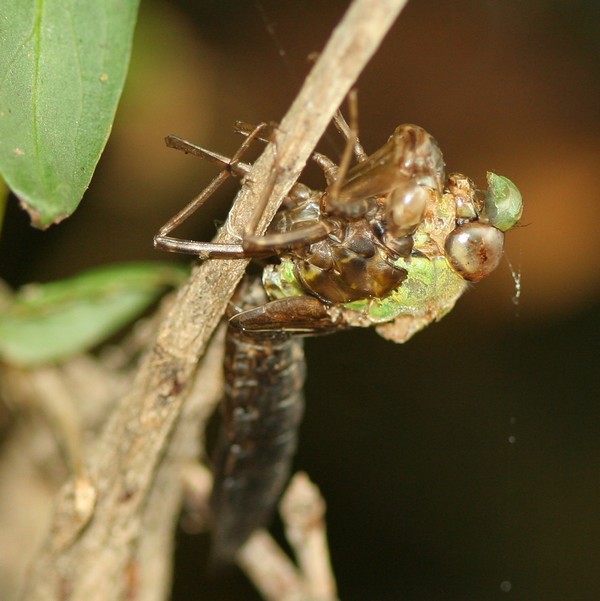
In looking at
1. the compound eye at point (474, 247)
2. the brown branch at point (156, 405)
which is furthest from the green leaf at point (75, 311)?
the compound eye at point (474, 247)

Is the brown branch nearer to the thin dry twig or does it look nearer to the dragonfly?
the dragonfly

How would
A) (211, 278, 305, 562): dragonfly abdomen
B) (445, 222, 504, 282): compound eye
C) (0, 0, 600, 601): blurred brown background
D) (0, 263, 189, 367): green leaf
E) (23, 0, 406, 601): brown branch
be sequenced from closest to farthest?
(23, 0, 406, 601): brown branch → (445, 222, 504, 282): compound eye → (211, 278, 305, 562): dragonfly abdomen → (0, 263, 189, 367): green leaf → (0, 0, 600, 601): blurred brown background

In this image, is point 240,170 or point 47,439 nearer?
point 240,170

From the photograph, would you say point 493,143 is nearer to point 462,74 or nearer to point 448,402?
point 462,74

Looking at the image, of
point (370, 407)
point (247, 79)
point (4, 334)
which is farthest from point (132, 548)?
point (247, 79)

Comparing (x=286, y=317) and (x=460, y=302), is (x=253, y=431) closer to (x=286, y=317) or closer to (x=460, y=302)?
(x=286, y=317)

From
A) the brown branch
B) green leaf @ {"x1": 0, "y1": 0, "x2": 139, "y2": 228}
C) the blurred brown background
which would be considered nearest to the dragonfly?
the brown branch

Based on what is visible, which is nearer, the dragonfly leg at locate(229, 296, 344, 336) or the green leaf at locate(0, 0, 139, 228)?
the green leaf at locate(0, 0, 139, 228)
